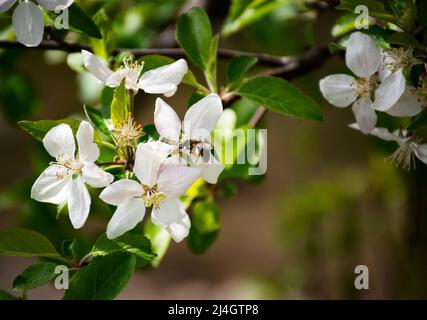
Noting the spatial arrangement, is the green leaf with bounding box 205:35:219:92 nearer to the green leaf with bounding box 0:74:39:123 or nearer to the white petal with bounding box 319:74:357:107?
the white petal with bounding box 319:74:357:107

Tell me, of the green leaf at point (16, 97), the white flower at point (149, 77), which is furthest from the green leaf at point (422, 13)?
the green leaf at point (16, 97)

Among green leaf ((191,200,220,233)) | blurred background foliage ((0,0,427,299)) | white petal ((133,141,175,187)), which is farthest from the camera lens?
blurred background foliage ((0,0,427,299))

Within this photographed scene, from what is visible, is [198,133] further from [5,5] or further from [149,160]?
[5,5]

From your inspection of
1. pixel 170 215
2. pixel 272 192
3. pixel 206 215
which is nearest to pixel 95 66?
pixel 170 215

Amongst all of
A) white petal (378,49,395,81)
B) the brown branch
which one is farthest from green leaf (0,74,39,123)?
white petal (378,49,395,81)

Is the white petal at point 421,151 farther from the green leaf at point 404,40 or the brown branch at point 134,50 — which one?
the brown branch at point 134,50

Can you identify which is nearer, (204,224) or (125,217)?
(125,217)

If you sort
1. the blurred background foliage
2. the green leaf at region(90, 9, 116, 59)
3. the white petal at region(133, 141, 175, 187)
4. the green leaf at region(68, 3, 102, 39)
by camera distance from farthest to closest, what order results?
the blurred background foliage, the green leaf at region(90, 9, 116, 59), the green leaf at region(68, 3, 102, 39), the white petal at region(133, 141, 175, 187)
